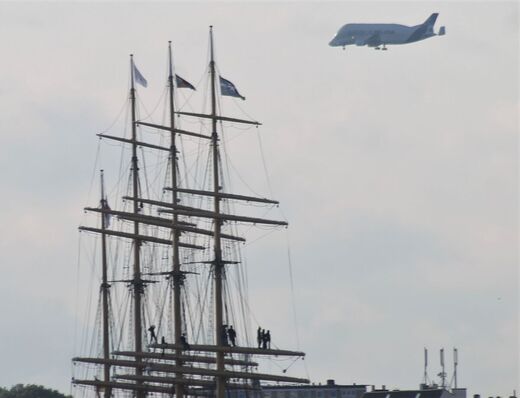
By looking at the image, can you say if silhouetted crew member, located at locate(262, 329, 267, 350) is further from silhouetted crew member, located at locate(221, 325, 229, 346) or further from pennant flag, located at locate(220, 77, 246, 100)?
pennant flag, located at locate(220, 77, 246, 100)

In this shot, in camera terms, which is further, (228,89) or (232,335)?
(232,335)

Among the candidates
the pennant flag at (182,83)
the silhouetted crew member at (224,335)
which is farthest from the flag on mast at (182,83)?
the silhouetted crew member at (224,335)

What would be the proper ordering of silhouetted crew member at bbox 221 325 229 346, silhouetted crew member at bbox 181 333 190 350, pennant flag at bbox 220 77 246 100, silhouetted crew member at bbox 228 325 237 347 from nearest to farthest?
pennant flag at bbox 220 77 246 100 → silhouetted crew member at bbox 228 325 237 347 → silhouetted crew member at bbox 221 325 229 346 → silhouetted crew member at bbox 181 333 190 350

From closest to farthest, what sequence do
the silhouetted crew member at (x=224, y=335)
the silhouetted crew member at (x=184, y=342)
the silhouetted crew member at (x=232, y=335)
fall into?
the silhouetted crew member at (x=232, y=335)
the silhouetted crew member at (x=224, y=335)
the silhouetted crew member at (x=184, y=342)

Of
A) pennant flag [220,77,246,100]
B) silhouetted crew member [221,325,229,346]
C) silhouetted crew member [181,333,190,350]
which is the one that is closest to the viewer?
pennant flag [220,77,246,100]

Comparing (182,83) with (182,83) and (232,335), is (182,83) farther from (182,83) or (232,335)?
(232,335)

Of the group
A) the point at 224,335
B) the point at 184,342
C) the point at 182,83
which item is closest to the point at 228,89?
the point at 182,83

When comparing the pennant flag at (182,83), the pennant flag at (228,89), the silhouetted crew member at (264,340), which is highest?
the pennant flag at (182,83)

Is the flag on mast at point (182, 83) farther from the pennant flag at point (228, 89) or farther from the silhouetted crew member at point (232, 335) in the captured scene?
the silhouetted crew member at point (232, 335)

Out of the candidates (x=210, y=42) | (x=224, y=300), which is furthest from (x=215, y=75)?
(x=224, y=300)

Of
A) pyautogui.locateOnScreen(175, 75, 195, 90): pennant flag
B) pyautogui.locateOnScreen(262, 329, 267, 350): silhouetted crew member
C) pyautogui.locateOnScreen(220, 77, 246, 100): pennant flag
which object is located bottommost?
pyautogui.locateOnScreen(262, 329, 267, 350): silhouetted crew member

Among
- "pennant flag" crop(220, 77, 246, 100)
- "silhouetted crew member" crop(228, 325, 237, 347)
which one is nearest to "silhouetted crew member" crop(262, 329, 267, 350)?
"silhouetted crew member" crop(228, 325, 237, 347)

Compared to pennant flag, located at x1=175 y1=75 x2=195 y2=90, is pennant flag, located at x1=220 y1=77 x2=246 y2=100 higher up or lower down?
lower down

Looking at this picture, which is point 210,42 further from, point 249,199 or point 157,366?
point 157,366
